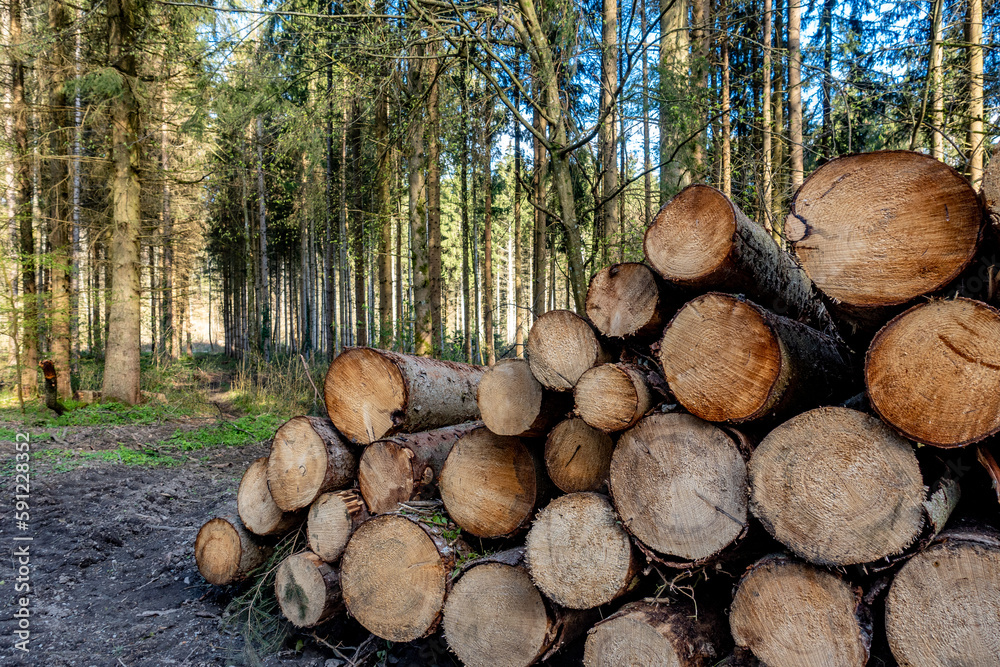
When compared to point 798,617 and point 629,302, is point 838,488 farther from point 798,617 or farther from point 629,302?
point 629,302

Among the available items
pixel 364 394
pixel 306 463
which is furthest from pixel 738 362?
pixel 306 463

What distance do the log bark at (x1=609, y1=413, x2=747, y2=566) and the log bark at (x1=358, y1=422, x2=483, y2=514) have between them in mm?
972

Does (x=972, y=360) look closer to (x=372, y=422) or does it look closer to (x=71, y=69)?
(x=372, y=422)

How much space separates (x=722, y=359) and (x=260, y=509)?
9.27 ft

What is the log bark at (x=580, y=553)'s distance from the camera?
2258 mm

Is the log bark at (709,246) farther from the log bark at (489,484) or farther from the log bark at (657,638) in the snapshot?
the log bark at (657,638)

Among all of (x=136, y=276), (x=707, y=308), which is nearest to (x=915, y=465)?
(x=707, y=308)

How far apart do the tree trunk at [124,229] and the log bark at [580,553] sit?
9.36m

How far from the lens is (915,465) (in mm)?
1749

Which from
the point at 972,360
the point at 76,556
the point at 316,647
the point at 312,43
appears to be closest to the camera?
the point at 972,360

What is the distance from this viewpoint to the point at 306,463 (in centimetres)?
315

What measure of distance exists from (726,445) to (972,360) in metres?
0.78

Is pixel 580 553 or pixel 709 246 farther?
pixel 580 553

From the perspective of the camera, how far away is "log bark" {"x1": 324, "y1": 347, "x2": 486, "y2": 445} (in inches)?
123
